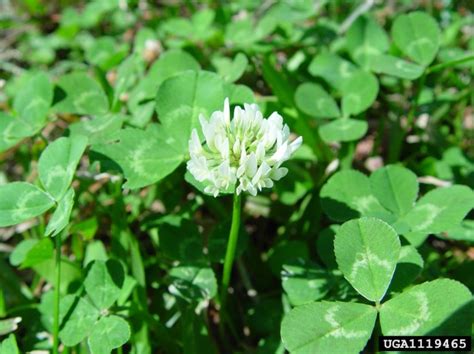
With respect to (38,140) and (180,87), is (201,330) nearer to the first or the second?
(180,87)

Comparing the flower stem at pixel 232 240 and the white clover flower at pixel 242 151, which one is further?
the flower stem at pixel 232 240

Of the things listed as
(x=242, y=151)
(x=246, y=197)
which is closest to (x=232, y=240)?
(x=242, y=151)

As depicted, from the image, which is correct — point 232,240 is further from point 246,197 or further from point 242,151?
point 246,197

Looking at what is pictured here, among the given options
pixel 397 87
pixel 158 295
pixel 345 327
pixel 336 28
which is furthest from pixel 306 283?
pixel 336 28

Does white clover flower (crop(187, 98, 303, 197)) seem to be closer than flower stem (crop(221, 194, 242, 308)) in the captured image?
Yes

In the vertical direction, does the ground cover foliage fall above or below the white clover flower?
below

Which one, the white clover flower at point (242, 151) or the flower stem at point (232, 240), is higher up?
the white clover flower at point (242, 151)
